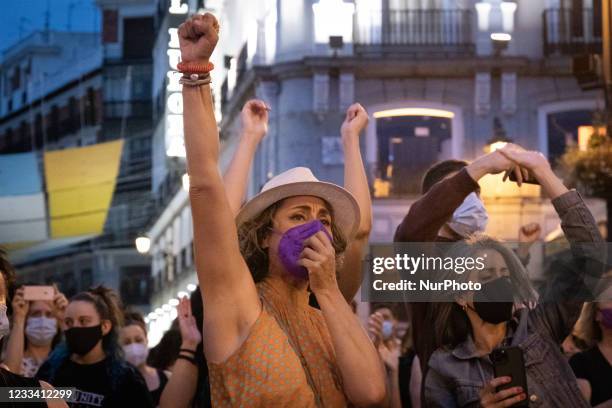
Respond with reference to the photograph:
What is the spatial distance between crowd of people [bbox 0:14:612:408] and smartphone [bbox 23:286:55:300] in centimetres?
122

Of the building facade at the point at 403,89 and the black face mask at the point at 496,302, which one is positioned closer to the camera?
the black face mask at the point at 496,302

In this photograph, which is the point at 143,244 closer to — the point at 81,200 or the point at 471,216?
the point at 81,200

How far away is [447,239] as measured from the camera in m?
4.64

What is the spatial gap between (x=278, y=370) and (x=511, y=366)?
0.74 meters

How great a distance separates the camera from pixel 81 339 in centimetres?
590

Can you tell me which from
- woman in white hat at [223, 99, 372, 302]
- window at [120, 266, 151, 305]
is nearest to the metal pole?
woman in white hat at [223, 99, 372, 302]

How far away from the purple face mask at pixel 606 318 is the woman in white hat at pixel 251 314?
1.85 m

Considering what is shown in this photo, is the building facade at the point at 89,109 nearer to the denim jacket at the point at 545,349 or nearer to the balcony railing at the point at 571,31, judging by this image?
the balcony railing at the point at 571,31

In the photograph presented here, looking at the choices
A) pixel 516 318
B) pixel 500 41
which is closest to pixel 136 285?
pixel 500 41

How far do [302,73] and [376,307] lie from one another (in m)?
10.6

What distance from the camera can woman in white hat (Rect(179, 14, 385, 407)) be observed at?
3549mm

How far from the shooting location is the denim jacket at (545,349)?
400 centimetres

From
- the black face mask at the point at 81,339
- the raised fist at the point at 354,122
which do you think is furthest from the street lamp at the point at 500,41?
the raised fist at the point at 354,122

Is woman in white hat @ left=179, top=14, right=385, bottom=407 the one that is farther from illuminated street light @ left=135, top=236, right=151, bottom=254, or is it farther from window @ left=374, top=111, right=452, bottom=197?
window @ left=374, top=111, right=452, bottom=197
